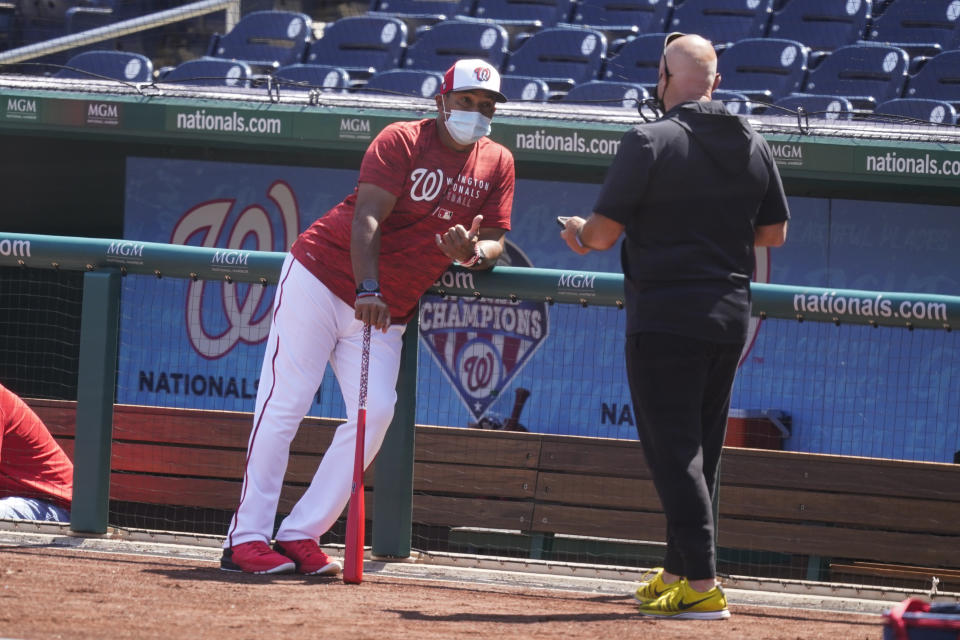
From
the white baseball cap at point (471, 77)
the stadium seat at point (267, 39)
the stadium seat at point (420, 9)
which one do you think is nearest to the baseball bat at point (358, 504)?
the white baseball cap at point (471, 77)

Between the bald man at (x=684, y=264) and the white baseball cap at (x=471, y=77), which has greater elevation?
the white baseball cap at (x=471, y=77)

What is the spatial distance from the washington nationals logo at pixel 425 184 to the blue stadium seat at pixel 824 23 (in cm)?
630

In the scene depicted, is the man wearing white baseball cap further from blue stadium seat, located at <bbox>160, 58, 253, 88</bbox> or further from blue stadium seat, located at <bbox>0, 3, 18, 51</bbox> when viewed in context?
blue stadium seat, located at <bbox>0, 3, 18, 51</bbox>

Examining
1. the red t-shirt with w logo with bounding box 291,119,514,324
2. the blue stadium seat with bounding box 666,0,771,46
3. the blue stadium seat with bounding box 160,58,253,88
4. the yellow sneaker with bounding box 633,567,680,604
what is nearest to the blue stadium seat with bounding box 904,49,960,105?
the blue stadium seat with bounding box 666,0,771,46

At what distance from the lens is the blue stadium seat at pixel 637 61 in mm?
9344

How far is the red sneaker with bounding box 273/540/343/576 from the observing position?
12.5 feet

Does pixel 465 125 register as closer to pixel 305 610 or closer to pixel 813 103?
pixel 305 610

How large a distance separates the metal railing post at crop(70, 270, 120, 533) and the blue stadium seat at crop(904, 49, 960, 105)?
600cm

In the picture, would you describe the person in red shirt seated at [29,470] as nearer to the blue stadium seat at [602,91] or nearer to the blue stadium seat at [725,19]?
the blue stadium seat at [602,91]

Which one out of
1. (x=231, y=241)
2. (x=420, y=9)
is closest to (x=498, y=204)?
(x=231, y=241)

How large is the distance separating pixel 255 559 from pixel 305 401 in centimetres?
48

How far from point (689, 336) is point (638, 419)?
279 millimetres

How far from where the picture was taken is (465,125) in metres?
3.85

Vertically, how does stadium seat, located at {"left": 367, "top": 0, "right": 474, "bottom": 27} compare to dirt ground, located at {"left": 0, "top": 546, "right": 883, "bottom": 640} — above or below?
above
